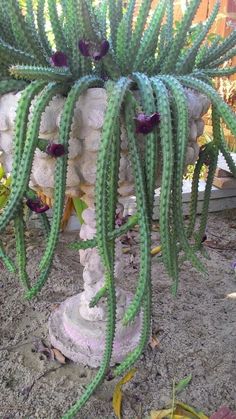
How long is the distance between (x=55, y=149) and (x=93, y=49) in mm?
263

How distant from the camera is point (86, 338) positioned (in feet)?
4.87

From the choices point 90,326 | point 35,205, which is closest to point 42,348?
point 90,326

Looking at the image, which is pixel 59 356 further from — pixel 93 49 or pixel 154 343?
pixel 93 49

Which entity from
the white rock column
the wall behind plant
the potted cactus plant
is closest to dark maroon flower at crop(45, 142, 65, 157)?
the potted cactus plant

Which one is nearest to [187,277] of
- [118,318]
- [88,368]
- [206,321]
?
[206,321]

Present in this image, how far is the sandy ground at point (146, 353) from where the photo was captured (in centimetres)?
134

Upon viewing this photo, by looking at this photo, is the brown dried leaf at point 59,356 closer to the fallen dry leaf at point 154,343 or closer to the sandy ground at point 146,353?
the sandy ground at point 146,353

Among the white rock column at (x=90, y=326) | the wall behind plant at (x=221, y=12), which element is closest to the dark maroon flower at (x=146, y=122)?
the white rock column at (x=90, y=326)

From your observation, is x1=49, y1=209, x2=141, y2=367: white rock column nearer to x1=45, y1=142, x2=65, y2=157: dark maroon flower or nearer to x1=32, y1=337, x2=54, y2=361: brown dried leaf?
x1=32, y1=337, x2=54, y2=361: brown dried leaf

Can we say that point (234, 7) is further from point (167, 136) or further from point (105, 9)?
point (167, 136)

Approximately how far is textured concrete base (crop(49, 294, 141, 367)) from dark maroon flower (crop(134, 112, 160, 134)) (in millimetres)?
729

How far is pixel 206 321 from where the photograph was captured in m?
1.69

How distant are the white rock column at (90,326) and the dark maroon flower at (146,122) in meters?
0.44

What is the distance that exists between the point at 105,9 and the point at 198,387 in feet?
3.70
